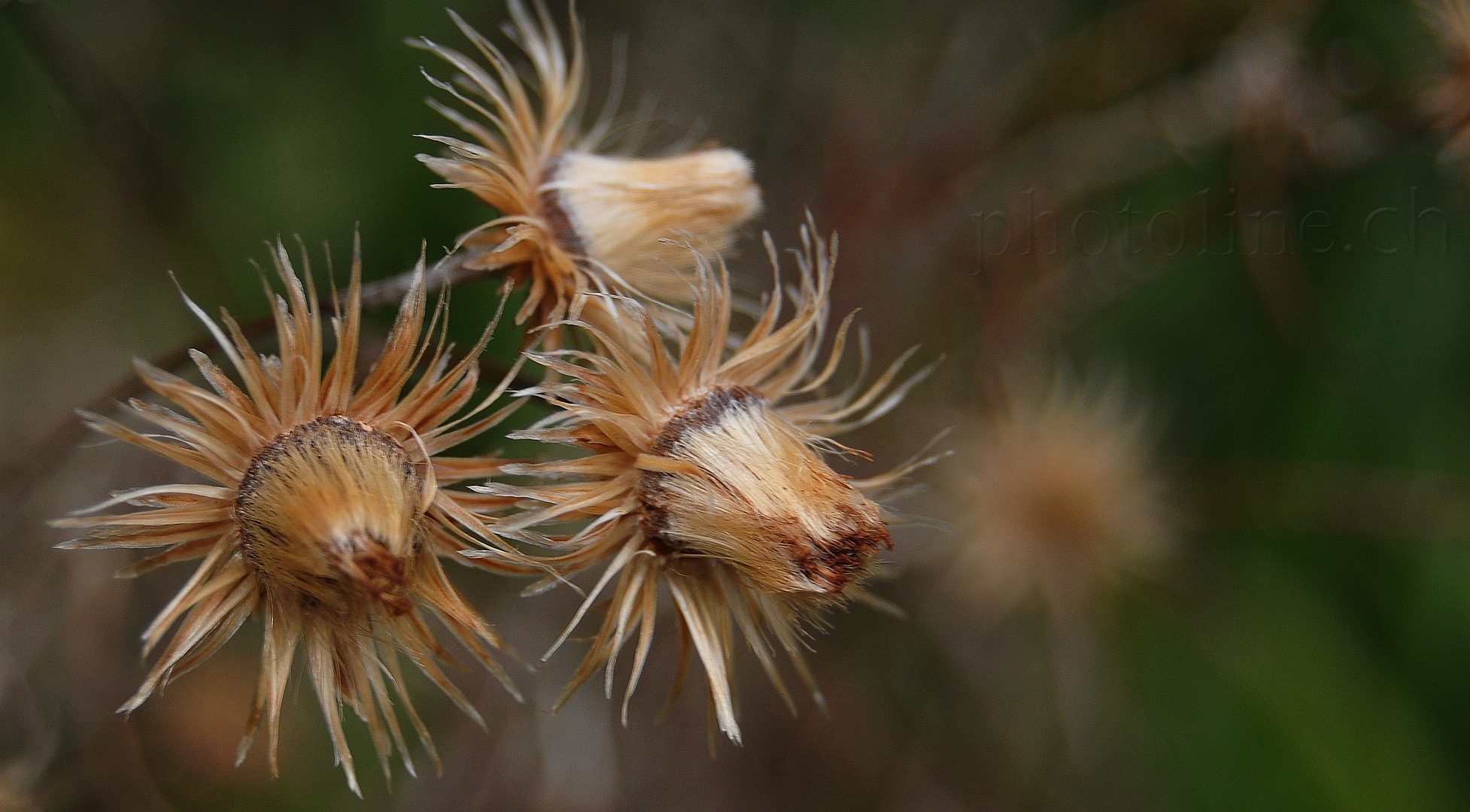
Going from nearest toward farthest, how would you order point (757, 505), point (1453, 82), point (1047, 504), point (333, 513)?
1. point (333, 513)
2. point (757, 505)
3. point (1453, 82)
4. point (1047, 504)

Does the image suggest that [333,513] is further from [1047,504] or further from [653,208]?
[1047,504]

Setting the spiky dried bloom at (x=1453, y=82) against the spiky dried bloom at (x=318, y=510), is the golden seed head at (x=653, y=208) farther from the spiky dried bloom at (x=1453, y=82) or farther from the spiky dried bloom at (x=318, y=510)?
the spiky dried bloom at (x=1453, y=82)

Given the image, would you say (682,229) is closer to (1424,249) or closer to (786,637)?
(786,637)

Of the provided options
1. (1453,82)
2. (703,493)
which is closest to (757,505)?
(703,493)

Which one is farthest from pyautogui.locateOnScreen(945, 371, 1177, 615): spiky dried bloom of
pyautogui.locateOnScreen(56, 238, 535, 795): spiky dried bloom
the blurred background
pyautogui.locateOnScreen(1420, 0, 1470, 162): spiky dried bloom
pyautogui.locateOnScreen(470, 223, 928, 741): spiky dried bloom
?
pyautogui.locateOnScreen(56, 238, 535, 795): spiky dried bloom

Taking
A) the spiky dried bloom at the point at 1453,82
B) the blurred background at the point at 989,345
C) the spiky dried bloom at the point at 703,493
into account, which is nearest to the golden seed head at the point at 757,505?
the spiky dried bloom at the point at 703,493

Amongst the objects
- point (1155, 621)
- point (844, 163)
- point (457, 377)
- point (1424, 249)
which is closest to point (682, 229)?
point (457, 377)

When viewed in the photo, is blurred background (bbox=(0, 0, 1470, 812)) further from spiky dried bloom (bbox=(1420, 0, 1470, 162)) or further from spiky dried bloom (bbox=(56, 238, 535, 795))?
spiky dried bloom (bbox=(56, 238, 535, 795))

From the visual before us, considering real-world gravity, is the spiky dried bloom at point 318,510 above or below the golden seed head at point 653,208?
below
